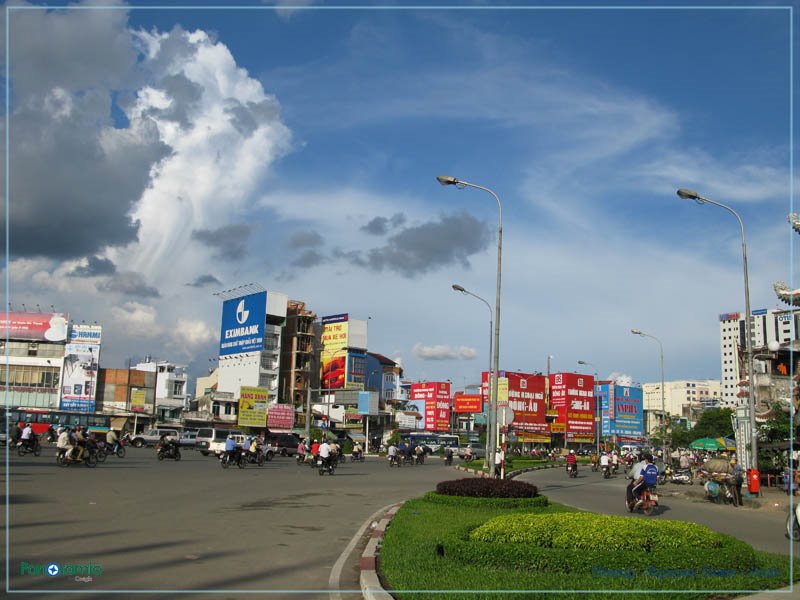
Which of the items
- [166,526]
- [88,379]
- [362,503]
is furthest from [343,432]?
[166,526]

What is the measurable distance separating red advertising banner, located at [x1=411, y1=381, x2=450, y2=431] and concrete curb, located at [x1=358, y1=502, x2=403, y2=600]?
3791 inches

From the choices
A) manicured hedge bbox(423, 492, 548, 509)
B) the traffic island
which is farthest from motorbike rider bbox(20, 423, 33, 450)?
the traffic island

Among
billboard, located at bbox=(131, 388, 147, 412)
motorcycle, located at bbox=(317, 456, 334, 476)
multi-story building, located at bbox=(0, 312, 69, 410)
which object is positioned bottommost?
motorcycle, located at bbox=(317, 456, 334, 476)

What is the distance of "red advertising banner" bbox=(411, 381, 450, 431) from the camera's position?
108688mm

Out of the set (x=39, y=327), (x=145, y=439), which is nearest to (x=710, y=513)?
(x=145, y=439)

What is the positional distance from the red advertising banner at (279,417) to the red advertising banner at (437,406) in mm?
32878

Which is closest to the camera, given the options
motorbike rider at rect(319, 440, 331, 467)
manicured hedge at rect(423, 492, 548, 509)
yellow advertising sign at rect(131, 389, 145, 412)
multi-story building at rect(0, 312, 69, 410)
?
manicured hedge at rect(423, 492, 548, 509)

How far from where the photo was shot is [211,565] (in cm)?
896

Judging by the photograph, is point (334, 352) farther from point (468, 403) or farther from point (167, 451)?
point (167, 451)

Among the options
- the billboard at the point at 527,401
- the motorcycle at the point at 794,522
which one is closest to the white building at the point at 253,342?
the billboard at the point at 527,401

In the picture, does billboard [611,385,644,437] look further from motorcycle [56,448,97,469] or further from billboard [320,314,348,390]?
motorcycle [56,448,97,469]

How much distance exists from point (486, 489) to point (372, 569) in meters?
8.71

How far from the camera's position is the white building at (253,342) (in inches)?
3371

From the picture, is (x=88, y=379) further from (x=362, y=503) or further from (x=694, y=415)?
(x=694, y=415)
